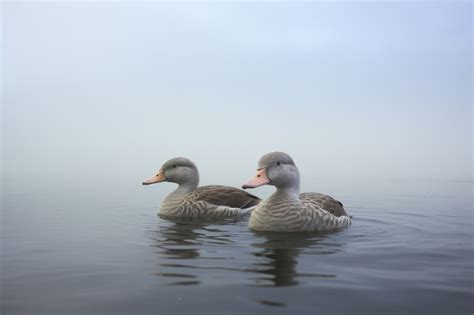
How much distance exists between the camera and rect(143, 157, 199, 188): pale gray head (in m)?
11.9

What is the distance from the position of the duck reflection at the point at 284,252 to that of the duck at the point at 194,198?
9.55 ft

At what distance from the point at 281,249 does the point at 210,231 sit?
2.18 meters

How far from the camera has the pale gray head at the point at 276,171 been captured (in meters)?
8.24

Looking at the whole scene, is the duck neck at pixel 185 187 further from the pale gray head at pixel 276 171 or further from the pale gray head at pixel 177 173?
the pale gray head at pixel 276 171

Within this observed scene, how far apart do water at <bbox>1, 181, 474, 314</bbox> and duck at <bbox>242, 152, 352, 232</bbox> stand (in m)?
0.30

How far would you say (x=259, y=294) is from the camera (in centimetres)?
459

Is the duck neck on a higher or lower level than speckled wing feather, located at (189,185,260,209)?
higher

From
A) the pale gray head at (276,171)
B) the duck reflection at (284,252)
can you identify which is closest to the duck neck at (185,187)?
the pale gray head at (276,171)

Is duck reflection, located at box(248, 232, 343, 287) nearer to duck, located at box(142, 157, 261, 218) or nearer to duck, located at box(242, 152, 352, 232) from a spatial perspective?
duck, located at box(242, 152, 352, 232)

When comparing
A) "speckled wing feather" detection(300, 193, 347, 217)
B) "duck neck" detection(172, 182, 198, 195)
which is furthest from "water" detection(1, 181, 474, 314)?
"duck neck" detection(172, 182, 198, 195)

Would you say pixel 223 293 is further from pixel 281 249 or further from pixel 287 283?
pixel 281 249

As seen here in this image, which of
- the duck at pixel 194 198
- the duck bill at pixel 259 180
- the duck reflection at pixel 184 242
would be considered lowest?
the duck reflection at pixel 184 242

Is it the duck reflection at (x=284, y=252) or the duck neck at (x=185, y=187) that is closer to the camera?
the duck reflection at (x=284, y=252)

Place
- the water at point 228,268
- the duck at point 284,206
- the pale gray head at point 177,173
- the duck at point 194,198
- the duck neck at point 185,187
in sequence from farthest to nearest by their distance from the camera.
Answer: the pale gray head at point 177,173
the duck neck at point 185,187
the duck at point 194,198
the duck at point 284,206
the water at point 228,268
